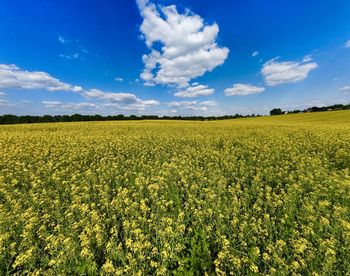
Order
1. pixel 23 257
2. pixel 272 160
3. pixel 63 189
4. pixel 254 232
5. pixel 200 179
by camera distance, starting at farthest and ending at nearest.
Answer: pixel 272 160
pixel 200 179
pixel 63 189
pixel 254 232
pixel 23 257

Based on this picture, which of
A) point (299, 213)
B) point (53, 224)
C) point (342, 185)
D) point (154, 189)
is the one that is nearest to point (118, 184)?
point (154, 189)

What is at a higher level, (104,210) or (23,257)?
(23,257)

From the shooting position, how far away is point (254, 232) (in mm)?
4219

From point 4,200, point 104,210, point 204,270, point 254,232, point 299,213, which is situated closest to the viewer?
point 204,270

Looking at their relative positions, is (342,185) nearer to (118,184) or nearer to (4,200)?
(118,184)

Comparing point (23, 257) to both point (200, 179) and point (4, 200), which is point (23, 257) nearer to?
point (4, 200)

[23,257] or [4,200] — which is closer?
[23,257]

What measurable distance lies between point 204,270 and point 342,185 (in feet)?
18.3

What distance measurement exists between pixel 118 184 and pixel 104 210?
1.53 metres

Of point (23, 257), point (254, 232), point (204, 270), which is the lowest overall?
point (204, 270)

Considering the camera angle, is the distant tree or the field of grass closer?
the field of grass

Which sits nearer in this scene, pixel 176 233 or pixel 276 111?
pixel 176 233

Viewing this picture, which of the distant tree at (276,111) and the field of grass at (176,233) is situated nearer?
the field of grass at (176,233)

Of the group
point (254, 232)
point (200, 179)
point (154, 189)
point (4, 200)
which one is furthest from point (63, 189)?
point (254, 232)
